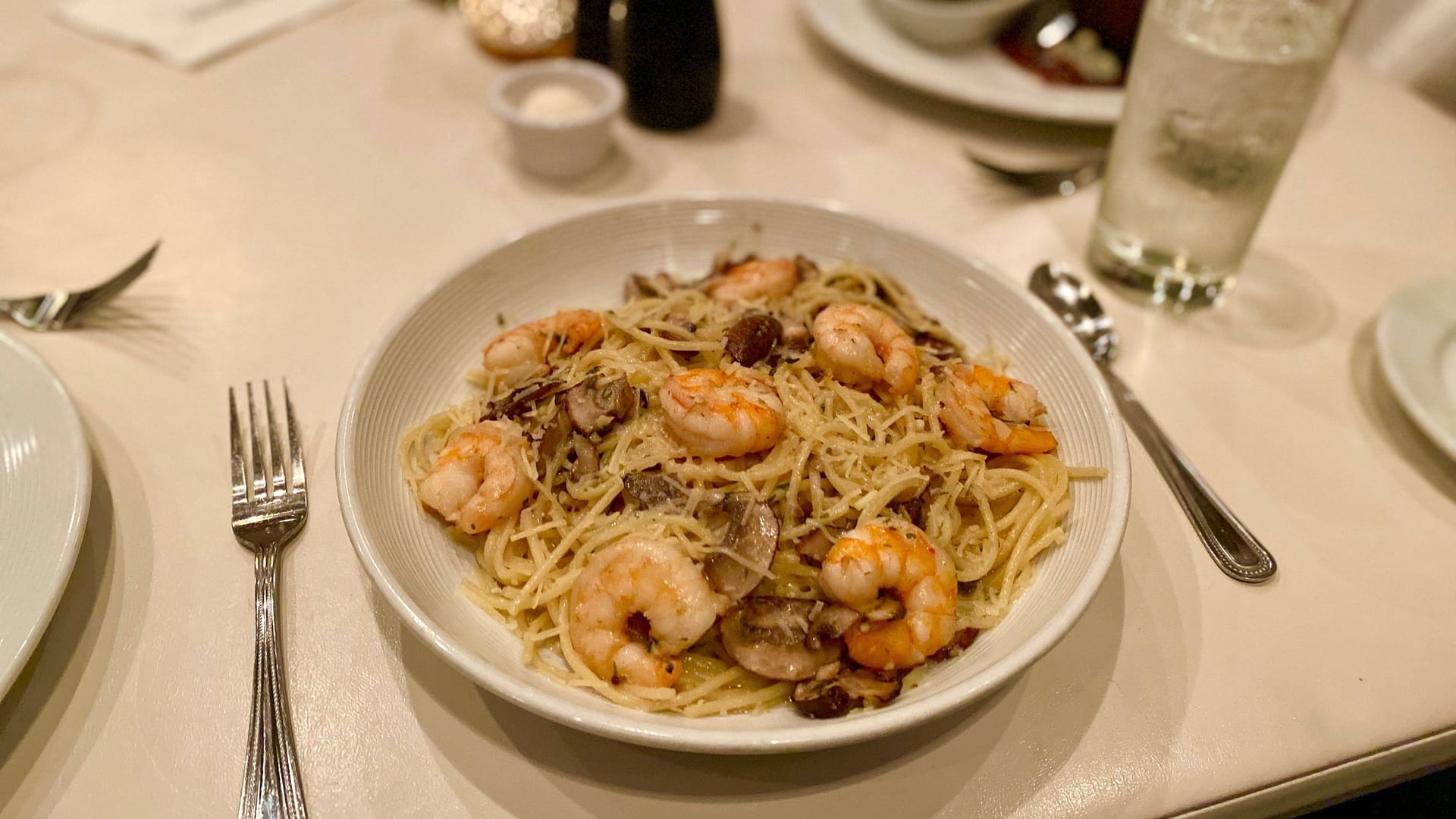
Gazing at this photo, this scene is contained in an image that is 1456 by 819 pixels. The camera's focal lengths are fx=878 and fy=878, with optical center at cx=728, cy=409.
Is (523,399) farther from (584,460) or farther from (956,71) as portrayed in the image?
(956,71)

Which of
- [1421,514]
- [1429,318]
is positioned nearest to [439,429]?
[1421,514]

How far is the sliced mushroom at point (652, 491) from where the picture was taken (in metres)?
1.53

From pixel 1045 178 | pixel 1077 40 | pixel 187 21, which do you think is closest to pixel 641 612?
pixel 1045 178

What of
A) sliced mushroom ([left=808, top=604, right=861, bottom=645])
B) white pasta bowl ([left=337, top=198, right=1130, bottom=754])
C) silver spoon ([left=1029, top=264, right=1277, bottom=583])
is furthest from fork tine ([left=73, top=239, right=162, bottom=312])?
silver spoon ([left=1029, top=264, right=1277, bottom=583])

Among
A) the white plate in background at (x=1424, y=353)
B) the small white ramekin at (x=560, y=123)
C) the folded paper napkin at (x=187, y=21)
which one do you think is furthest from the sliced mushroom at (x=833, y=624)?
the folded paper napkin at (x=187, y=21)

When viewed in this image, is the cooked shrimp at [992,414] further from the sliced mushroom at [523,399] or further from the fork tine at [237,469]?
the fork tine at [237,469]

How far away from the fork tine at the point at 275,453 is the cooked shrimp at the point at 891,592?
3.56ft

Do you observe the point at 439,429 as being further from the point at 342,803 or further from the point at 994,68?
the point at 994,68

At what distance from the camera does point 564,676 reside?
4.47 feet

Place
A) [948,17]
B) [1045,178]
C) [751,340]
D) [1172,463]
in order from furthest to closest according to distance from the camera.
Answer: [948,17]
[1045,178]
[1172,463]
[751,340]

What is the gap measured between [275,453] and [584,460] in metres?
0.67

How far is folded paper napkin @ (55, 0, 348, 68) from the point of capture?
3.28 m

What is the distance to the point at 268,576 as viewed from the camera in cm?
157

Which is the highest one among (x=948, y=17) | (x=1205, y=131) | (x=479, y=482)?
(x=1205, y=131)
